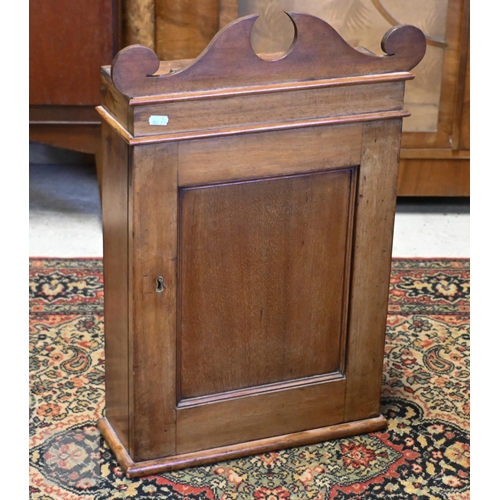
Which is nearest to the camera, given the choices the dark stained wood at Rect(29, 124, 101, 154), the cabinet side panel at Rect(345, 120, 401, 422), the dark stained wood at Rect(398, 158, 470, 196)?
the cabinet side panel at Rect(345, 120, 401, 422)

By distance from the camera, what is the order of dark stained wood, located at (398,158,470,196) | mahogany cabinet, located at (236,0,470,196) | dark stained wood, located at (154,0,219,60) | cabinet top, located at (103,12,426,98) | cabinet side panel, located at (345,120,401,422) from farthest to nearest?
dark stained wood, located at (398,158,470,196), mahogany cabinet, located at (236,0,470,196), dark stained wood, located at (154,0,219,60), cabinet side panel, located at (345,120,401,422), cabinet top, located at (103,12,426,98)

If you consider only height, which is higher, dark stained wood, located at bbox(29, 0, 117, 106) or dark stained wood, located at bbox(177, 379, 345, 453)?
dark stained wood, located at bbox(29, 0, 117, 106)

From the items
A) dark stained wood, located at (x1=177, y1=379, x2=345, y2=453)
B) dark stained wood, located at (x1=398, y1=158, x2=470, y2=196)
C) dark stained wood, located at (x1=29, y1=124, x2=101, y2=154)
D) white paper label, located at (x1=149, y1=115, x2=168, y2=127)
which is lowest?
dark stained wood, located at (x1=177, y1=379, x2=345, y2=453)

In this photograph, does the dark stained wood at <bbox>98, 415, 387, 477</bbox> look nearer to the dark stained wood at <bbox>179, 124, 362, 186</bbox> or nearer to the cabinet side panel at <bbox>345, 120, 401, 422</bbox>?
the cabinet side panel at <bbox>345, 120, 401, 422</bbox>

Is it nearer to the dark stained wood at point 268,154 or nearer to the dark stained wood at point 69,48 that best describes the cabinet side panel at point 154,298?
the dark stained wood at point 268,154

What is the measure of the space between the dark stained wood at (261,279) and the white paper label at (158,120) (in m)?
0.17

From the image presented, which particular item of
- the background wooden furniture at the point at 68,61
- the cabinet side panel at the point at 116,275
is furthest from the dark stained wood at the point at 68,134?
the cabinet side panel at the point at 116,275

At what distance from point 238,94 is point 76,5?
61.1 inches

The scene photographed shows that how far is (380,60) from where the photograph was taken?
2066 mm

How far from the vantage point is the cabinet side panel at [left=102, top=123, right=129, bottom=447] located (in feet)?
6.70

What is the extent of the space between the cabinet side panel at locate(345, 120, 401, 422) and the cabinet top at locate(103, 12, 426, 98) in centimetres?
14

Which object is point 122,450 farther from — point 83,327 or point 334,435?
point 83,327

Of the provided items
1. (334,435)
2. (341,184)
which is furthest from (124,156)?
(334,435)

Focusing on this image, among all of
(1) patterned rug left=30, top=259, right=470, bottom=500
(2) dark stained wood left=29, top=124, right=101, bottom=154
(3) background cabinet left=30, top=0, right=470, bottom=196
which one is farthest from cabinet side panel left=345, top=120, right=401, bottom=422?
(2) dark stained wood left=29, top=124, right=101, bottom=154
